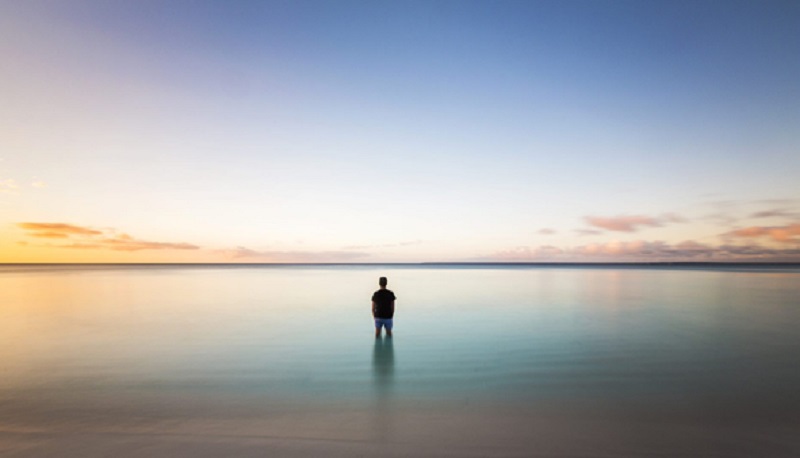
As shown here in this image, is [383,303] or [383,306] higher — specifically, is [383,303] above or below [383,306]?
above

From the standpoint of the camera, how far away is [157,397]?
9.28 meters

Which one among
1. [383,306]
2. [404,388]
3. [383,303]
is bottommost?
[404,388]

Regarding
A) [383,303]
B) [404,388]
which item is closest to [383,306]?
[383,303]

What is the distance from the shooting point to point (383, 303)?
50.4 feet

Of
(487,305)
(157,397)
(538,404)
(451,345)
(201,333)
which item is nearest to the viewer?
(538,404)

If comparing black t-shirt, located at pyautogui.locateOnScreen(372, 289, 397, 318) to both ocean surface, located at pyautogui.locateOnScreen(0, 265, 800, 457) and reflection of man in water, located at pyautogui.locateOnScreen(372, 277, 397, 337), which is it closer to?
reflection of man in water, located at pyautogui.locateOnScreen(372, 277, 397, 337)

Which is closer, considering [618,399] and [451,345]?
[618,399]

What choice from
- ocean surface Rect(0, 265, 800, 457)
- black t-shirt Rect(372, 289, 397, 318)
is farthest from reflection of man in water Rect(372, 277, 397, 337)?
ocean surface Rect(0, 265, 800, 457)

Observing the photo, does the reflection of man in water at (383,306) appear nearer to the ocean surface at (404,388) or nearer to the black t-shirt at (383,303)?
the black t-shirt at (383,303)

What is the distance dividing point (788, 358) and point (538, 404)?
10.1 meters

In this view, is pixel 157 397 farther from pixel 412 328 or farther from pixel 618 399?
pixel 412 328

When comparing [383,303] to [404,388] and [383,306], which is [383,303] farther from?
[404,388]

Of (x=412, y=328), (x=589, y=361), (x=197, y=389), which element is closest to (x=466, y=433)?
(x=197, y=389)

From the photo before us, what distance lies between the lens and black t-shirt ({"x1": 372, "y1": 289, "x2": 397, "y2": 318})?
49.9 ft
